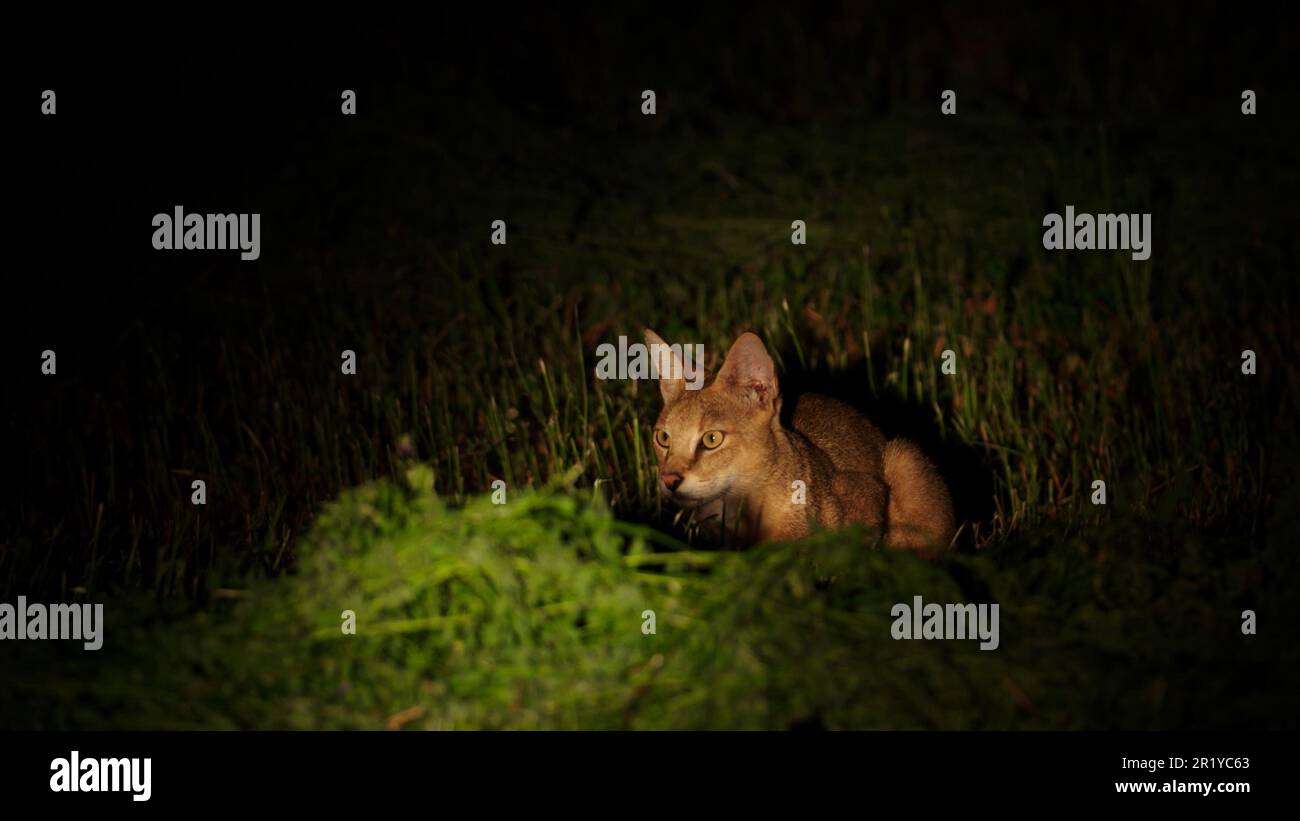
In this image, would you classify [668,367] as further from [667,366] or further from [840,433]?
[840,433]

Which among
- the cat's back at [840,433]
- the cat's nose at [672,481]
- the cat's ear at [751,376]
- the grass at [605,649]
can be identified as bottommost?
the grass at [605,649]

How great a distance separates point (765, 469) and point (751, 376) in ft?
1.42

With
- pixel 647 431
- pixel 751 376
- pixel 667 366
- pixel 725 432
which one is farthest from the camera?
pixel 647 431

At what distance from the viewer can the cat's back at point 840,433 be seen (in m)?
6.62

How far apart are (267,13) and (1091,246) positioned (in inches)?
341

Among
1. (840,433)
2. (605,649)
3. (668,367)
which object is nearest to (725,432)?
(668,367)

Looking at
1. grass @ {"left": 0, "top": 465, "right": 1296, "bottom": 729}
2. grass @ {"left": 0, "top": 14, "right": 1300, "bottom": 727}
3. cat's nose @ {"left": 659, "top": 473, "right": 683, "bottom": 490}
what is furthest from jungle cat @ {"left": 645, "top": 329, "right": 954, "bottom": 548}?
grass @ {"left": 0, "top": 465, "right": 1296, "bottom": 729}

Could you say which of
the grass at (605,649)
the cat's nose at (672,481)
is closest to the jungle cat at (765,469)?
the cat's nose at (672,481)

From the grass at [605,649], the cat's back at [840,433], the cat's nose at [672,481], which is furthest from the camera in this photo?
the cat's back at [840,433]

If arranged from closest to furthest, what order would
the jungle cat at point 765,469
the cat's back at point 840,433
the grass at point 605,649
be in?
1. the grass at point 605,649
2. the jungle cat at point 765,469
3. the cat's back at point 840,433

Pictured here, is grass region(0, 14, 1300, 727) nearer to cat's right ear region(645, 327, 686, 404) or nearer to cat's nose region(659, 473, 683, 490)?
cat's nose region(659, 473, 683, 490)

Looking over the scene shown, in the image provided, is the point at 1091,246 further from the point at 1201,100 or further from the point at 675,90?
the point at 675,90

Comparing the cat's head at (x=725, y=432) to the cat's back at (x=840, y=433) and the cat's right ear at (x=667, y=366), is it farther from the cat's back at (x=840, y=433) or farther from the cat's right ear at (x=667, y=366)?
the cat's back at (x=840, y=433)

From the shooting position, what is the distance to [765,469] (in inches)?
246
